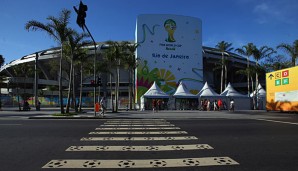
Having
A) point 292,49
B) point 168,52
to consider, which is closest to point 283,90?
point 292,49

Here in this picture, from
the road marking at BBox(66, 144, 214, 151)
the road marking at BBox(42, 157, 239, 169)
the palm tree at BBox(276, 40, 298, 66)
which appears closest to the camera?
the road marking at BBox(42, 157, 239, 169)

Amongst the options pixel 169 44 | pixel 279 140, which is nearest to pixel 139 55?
pixel 169 44

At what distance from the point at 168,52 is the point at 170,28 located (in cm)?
509

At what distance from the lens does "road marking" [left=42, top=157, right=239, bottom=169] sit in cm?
647

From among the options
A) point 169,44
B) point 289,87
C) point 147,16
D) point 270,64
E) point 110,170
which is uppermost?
point 147,16

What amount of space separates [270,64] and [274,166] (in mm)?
50817

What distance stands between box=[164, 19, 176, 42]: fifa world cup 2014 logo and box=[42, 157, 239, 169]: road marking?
58008 mm

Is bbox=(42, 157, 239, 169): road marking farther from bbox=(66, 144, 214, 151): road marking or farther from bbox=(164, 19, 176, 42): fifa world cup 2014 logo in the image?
bbox=(164, 19, 176, 42): fifa world cup 2014 logo

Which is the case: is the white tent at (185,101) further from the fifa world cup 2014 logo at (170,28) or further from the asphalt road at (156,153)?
the asphalt road at (156,153)

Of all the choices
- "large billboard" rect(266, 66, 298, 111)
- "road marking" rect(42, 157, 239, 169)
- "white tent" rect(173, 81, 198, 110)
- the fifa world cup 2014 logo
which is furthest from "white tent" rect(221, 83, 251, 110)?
"road marking" rect(42, 157, 239, 169)

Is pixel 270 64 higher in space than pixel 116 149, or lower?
higher

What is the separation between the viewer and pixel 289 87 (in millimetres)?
29250

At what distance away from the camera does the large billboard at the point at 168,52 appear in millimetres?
62406

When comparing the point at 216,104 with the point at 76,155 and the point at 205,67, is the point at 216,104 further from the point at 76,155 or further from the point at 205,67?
the point at 205,67
